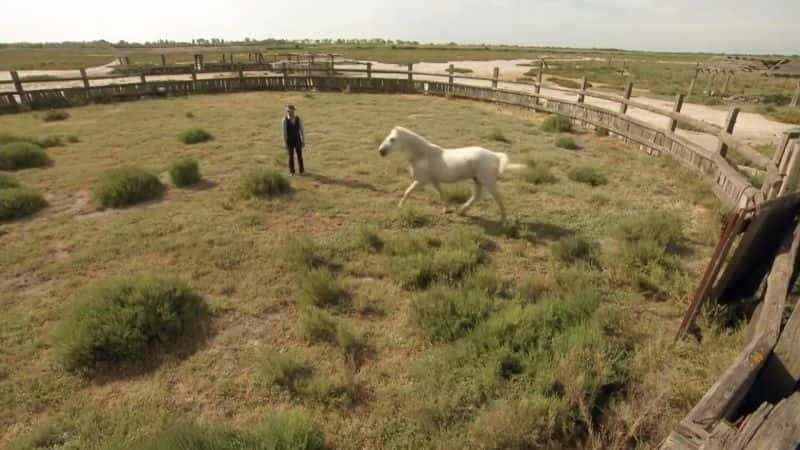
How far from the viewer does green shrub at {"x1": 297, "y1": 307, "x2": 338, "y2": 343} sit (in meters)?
3.95

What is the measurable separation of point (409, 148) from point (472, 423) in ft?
14.4

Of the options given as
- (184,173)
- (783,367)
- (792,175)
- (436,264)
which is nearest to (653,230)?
(792,175)

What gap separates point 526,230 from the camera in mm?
Answer: 6184

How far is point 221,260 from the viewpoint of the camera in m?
5.44

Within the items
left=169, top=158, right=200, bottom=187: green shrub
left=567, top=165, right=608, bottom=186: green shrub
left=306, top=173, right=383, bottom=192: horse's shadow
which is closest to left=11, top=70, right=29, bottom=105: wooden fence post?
left=169, top=158, right=200, bottom=187: green shrub

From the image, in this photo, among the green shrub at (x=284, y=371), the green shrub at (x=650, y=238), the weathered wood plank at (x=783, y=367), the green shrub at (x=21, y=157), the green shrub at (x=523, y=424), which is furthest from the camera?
the green shrub at (x=21, y=157)

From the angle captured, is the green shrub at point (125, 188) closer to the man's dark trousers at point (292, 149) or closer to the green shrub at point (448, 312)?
the man's dark trousers at point (292, 149)

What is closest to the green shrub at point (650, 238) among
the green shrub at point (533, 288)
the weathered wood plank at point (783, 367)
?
the green shrub at point (533, 288)

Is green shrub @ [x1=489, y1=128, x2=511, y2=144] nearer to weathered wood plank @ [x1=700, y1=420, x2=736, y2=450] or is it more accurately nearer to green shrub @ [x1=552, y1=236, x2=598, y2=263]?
green shrub @ [x1=552, y1=236, x2=598, y2=263]

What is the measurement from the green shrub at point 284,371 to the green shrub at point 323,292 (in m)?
0.97

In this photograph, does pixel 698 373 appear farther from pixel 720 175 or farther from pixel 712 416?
pixel 720 175

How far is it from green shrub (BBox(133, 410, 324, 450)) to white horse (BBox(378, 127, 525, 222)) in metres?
4.33

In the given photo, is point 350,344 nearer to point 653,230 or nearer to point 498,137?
point 653,230

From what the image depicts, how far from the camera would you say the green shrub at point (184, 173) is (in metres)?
8.19
